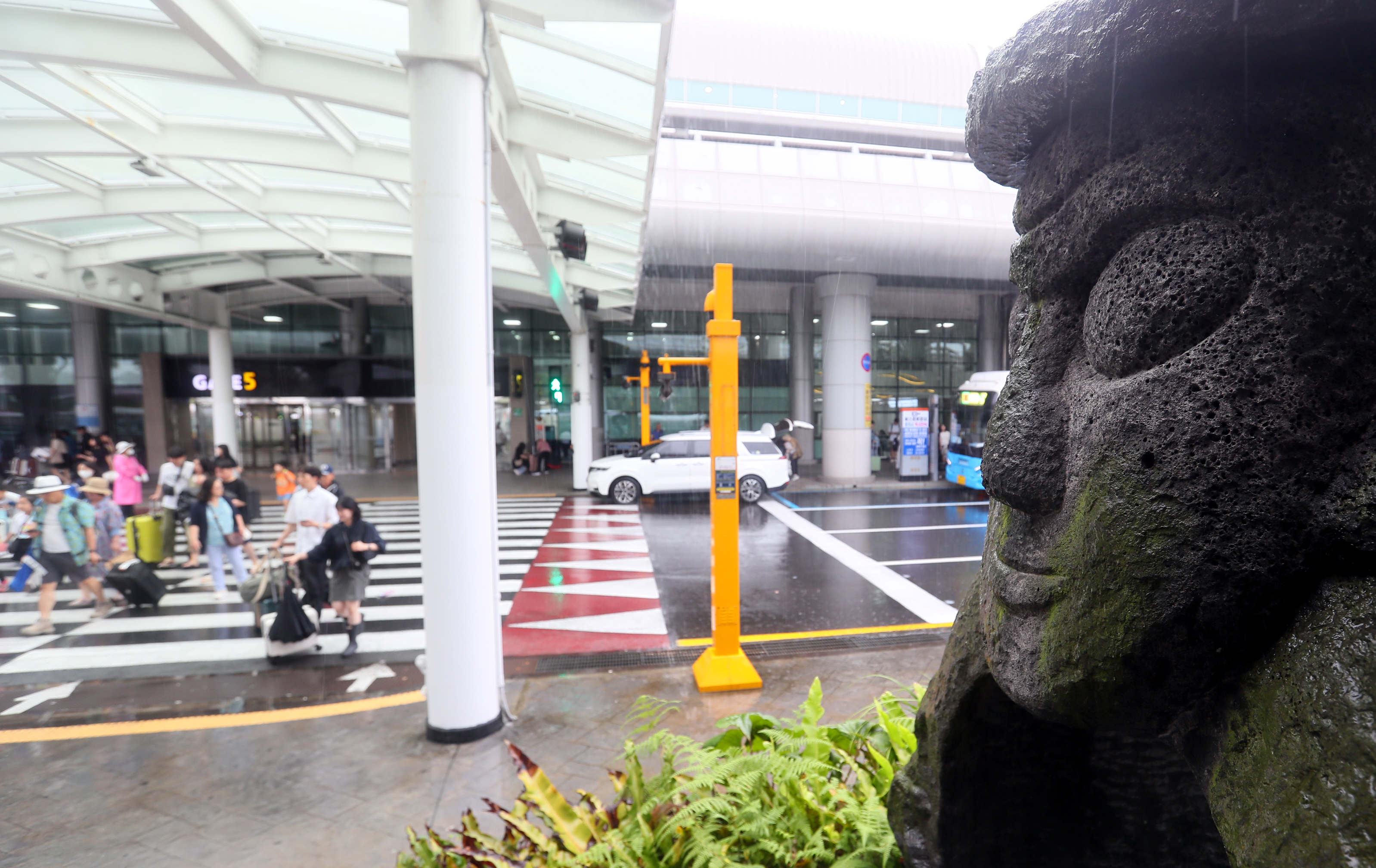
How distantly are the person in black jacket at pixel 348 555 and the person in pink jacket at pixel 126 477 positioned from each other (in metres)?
6.93

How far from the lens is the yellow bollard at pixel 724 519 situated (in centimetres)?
544

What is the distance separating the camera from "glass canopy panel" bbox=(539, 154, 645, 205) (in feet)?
28.2

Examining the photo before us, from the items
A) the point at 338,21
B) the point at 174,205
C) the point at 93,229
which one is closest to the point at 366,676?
the point at 338,21

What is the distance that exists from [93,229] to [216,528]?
7655mm

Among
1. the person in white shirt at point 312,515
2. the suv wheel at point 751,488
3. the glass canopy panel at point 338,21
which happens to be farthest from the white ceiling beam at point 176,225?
the suv wheel at point 751,488

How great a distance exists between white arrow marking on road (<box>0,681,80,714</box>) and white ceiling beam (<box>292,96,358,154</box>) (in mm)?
5474

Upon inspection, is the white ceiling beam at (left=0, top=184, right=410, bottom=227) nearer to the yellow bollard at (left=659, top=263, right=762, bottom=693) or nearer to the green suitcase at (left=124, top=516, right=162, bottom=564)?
the green suitcase at (left=124, top=516, right=162, bottom=564)

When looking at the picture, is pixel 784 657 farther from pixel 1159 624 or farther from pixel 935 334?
pixel 935 334

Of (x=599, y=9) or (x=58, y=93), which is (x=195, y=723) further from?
(x=58, y=93)

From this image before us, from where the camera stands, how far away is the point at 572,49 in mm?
5938

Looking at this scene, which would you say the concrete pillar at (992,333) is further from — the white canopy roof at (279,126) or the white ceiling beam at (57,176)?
the white ceiling beam at (57,176)

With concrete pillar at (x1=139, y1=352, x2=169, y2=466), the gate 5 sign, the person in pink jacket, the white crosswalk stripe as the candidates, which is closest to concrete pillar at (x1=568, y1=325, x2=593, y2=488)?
the white crosswalk stripe

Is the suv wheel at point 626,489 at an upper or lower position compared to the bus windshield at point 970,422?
lower

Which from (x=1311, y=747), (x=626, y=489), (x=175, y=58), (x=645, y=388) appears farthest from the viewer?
(x=645, y=388)
